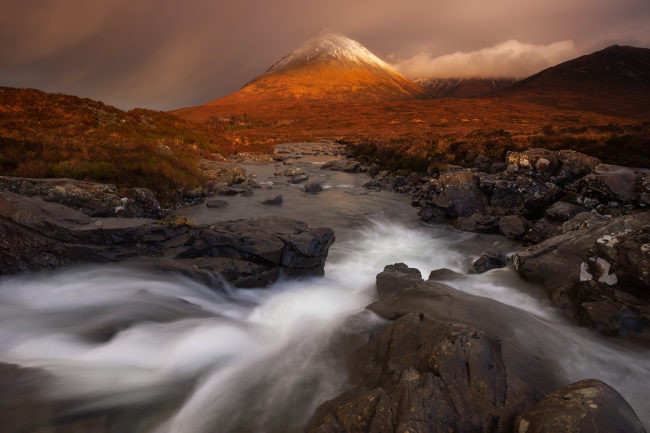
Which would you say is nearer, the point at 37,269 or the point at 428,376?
the point at 428,376

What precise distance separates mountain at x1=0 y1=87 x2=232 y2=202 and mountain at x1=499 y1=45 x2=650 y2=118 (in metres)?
101

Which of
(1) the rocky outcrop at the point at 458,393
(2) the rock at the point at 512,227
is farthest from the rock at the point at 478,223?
(1) the rocky outcrop at the point at 458,393

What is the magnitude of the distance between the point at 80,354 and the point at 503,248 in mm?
A: 11177

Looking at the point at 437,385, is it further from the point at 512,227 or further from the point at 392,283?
the point at 512,227

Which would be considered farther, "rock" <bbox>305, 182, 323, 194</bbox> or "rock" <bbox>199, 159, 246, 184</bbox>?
"rock" <bbox>305, 182, 323, 194</bbox>

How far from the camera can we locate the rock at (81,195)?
8531 millimetres

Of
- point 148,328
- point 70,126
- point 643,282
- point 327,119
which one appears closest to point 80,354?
point 148,328

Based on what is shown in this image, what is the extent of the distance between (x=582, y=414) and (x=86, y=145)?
1766cm

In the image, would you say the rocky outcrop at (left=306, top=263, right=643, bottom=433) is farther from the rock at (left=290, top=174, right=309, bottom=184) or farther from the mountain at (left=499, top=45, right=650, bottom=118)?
the mountain at (left=499, top=45, right=650, bottom=118)

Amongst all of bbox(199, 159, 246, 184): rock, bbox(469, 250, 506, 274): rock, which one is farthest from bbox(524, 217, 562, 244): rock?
bbox(199, 159, 246, 184): rock

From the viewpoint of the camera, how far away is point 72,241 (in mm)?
6309

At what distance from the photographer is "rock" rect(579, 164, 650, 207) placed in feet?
30.8

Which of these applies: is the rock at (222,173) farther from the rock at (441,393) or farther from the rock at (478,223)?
the rock at (441,393)

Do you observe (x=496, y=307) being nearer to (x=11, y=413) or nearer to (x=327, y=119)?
(x=11, y=413)
